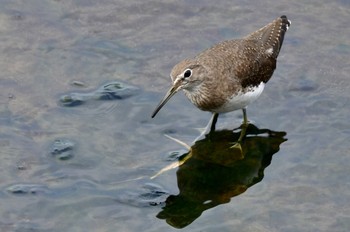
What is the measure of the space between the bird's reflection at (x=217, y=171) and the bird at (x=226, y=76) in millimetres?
212

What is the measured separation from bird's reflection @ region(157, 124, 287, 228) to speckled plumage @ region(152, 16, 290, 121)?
0.46 metres

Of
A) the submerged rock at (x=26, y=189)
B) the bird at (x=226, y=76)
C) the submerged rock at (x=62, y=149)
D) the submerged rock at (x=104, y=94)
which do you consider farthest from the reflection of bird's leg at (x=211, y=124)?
the submerged rock at (x=26, y=189)

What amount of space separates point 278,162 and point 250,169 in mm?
355

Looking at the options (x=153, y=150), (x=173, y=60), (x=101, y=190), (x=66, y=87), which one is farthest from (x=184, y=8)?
(x=101, y=190)

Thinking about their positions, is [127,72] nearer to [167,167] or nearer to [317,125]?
[167,167]

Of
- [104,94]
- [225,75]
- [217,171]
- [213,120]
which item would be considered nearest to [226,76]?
[225,75]

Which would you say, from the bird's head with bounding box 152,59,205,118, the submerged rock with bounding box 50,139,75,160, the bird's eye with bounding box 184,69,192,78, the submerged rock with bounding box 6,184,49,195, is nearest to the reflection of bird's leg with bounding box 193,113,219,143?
the bird's head with bounding box 152,59,205,118

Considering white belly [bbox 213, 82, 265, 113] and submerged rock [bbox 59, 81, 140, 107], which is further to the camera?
submerged rock [bbox 59, 81, 140, 107]

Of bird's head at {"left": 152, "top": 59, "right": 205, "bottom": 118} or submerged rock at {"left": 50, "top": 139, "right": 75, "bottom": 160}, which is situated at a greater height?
bird's head at {"left": 152, "top": 59, "right": 205, "bottom": 118}

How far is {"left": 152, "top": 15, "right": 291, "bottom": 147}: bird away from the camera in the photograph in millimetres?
9492

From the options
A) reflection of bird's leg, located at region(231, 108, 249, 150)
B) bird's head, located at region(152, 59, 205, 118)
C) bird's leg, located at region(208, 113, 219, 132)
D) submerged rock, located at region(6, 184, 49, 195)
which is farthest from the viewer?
bird's leg, located at region(208, 113, 219, 132)

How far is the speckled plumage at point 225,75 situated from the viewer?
950cm

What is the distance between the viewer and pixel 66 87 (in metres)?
10.6

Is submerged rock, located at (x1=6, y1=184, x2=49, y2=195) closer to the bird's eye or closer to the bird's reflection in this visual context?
the bird's reflection
